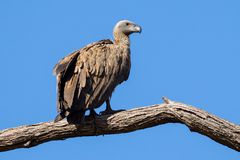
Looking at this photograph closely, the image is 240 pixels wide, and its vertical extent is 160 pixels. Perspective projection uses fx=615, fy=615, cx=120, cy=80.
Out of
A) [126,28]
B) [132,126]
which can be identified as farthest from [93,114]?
[126,28]

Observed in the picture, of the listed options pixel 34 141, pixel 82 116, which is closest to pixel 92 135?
pixel 82 116

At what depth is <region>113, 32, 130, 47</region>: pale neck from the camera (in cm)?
998

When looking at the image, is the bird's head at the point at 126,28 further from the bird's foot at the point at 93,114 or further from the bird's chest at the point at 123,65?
the bird's foot at the point at 93,114

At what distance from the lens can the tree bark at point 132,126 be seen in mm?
7211

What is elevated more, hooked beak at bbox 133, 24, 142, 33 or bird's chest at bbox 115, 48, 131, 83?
hooked beak at bbox 133, 24, 142, 33

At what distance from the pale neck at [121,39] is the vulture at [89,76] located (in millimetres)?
→ 377

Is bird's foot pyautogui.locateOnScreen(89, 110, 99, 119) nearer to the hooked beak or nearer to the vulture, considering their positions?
the vulture

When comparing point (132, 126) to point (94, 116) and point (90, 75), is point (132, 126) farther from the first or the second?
point (90, 75)

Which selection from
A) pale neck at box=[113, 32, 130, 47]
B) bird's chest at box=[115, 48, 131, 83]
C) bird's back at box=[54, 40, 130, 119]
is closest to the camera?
bird's back at box=[54, 40, 130, 119]

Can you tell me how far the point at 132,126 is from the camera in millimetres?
7758

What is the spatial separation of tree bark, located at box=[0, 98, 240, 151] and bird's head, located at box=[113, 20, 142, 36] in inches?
100

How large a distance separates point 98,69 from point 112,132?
1.08 m

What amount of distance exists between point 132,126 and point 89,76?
3.76 feet

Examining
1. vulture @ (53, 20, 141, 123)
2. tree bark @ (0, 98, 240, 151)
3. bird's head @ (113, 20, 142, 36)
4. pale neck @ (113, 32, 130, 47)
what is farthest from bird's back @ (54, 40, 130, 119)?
bird's head @ (113, 20, 142, 36)
